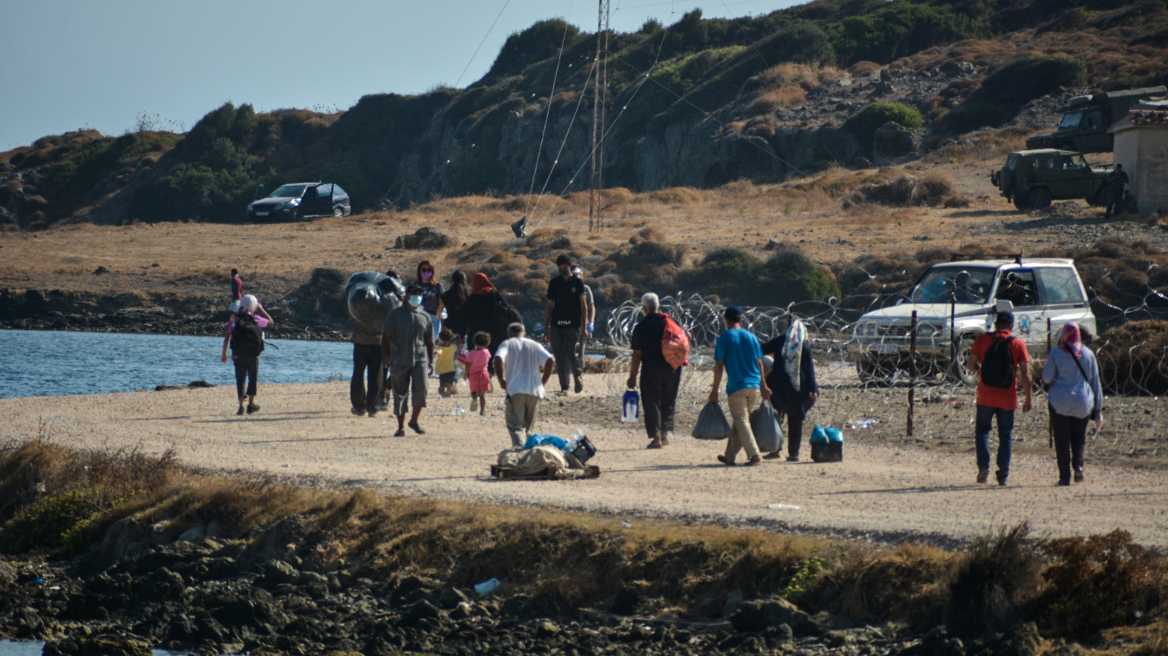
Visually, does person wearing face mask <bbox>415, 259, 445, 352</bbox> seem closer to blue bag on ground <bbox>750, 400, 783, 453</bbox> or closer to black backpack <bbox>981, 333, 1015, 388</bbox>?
blue bag on ground <bbox>750, 400, 783, 453</bbox>

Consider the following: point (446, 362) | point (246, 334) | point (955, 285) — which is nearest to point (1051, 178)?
point (955, 285)

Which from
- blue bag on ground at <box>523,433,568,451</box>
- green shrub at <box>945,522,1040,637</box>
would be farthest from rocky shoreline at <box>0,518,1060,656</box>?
blue bag on ground at <box>523,433,568,451</box>

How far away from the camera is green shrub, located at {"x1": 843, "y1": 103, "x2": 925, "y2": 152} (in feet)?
194

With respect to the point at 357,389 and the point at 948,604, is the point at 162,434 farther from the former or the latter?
the point at 948,604

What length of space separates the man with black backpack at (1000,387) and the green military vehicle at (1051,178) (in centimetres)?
3061

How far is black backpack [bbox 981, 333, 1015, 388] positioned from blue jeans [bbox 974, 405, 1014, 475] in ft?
0.79

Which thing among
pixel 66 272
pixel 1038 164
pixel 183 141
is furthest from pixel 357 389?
pixel 183 141

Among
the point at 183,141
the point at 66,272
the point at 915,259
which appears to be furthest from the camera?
the point at 183,141

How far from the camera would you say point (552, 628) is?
849 centimetres

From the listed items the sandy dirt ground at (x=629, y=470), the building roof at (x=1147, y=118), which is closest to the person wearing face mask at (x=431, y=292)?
the sandy dirt ground at (x=629, y=470)

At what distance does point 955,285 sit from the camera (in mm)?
18234

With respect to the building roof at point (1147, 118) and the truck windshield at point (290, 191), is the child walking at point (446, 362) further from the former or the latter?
the truck windshield at point (290, 191)

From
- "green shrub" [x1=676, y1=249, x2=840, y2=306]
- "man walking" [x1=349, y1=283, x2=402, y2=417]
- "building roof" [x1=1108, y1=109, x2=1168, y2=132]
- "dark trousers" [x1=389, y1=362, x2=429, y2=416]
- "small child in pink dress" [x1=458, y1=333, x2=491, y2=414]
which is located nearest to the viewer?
"dark trousers" [x1=389, y1=362, x2=429, y2=416]

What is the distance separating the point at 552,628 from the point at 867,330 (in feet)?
35.8
